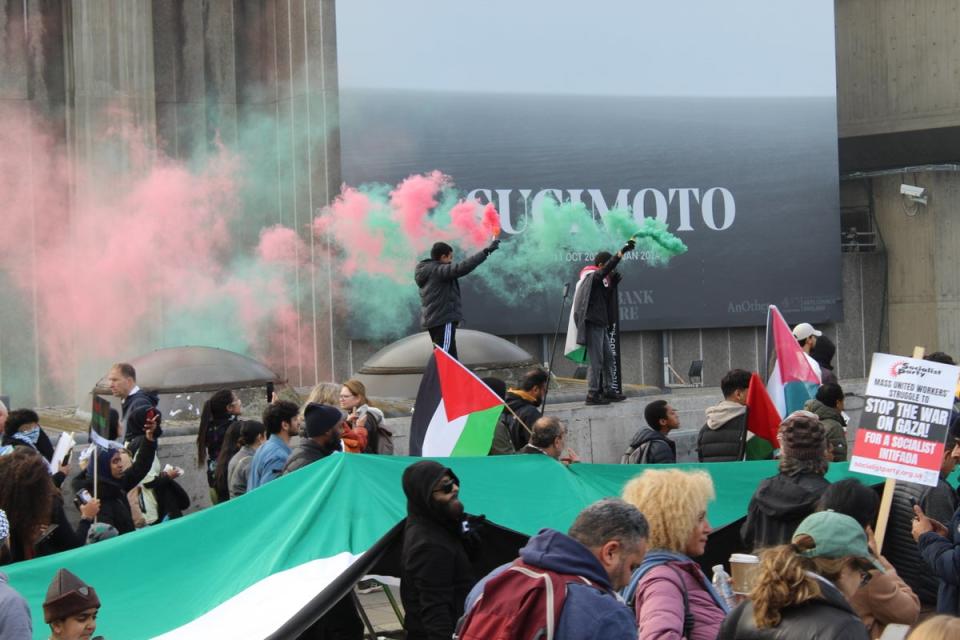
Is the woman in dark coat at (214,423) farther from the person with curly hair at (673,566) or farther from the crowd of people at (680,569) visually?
the person with curly hair at (673,566)

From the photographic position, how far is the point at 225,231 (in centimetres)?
2045

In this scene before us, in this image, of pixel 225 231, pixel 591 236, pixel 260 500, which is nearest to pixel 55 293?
pixel 225 231

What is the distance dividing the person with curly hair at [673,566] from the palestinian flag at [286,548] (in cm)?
157

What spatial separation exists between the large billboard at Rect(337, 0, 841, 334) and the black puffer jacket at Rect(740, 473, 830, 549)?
13.2 meters

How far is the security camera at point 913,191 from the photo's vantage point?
24.0 metres

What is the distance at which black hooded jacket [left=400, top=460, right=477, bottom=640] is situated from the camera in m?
5.65

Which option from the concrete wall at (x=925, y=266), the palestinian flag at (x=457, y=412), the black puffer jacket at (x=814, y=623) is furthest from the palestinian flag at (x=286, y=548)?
the concrete wall at (x=925, y=266)

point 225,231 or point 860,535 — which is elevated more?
point 225,231

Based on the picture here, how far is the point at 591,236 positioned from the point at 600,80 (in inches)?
94.1

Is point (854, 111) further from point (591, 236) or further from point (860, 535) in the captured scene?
point (860, 535)

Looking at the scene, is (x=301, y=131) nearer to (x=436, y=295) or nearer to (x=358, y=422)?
(x=436, y=295)

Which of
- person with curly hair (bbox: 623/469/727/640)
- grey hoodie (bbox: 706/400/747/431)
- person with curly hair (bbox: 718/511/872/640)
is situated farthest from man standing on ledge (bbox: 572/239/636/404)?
person with curly hair (bbox: 718/511/872/640)

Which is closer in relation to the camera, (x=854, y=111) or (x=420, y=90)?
(x=420, y=90)

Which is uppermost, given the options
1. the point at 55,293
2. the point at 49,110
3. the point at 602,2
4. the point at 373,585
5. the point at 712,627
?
the point at 602,2
